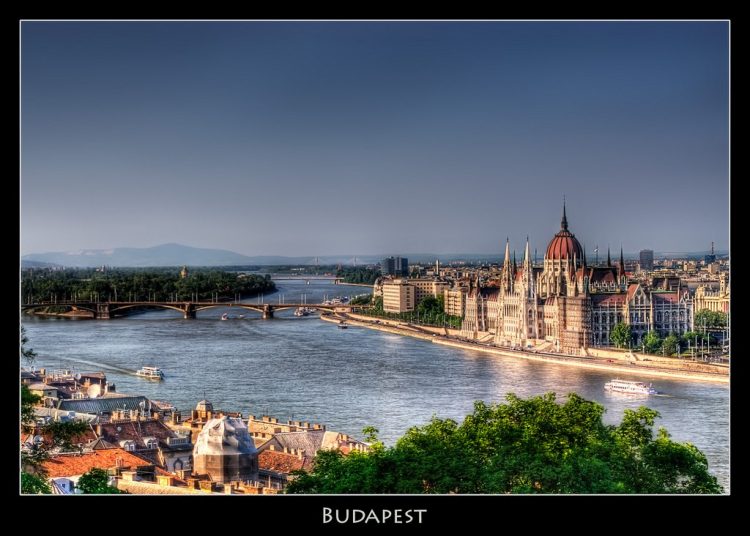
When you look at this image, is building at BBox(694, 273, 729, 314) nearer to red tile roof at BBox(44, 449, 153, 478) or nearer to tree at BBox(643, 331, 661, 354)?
tree at BBox(643, 331, 661, 354)

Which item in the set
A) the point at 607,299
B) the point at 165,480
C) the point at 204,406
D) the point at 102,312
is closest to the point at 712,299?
the point at 607,299

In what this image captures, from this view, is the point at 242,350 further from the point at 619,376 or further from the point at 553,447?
the point at 553,447

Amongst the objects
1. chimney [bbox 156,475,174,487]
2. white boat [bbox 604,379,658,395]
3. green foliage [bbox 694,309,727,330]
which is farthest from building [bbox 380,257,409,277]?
chimney [bbox 156,475,174,487]

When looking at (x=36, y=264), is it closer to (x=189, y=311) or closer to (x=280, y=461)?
(x=280, y=461)

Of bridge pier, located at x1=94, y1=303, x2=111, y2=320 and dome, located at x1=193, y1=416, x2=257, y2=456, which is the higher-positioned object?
bridge pier, located at x1=94, y1=303, x2=111, y2=320
